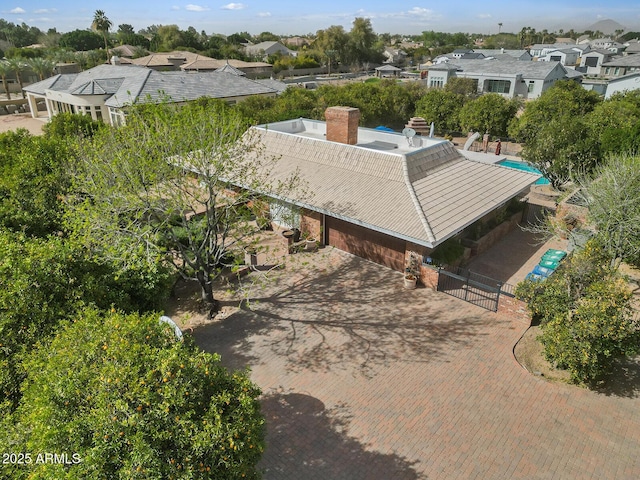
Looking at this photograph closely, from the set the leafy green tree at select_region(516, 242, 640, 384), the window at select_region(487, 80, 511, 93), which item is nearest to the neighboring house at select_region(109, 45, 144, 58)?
the window at select_region(487, 80, 511, 93)

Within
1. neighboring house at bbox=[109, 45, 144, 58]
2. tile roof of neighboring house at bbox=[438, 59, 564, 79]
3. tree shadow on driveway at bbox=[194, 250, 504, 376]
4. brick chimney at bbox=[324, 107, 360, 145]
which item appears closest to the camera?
tree shadow on driveway at bbox=[194, 250, 504, 376]

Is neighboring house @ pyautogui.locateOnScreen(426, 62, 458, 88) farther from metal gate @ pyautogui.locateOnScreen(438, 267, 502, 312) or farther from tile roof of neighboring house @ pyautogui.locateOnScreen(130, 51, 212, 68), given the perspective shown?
metal gate @ pyautogui.locateOnScreen(438, 267, 502, 312)

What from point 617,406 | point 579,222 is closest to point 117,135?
point 617,406

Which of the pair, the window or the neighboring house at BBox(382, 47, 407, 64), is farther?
the neighboring house at BBox(382, 47, 407, 64)

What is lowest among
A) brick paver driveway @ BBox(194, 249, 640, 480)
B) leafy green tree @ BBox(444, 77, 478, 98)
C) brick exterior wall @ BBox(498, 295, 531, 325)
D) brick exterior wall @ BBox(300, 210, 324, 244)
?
brick paver driveway @ BBox(194, 249, 640, 480)

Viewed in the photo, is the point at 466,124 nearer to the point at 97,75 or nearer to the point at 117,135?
the point at 117,135

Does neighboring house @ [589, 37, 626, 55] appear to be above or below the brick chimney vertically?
above
